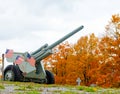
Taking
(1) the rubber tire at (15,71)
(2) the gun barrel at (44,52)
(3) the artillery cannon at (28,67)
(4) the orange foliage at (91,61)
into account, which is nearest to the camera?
(1) the rubber tire at (15,71)

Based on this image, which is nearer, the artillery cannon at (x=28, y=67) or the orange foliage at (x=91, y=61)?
the artillery cannon at (x=28, y=67)

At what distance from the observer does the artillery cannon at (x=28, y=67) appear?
25.7 meters

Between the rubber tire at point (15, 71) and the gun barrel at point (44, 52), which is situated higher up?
the gun barrel at point (44, 52)

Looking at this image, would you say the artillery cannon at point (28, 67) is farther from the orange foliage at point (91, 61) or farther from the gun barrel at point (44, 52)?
the orange foliage at point (91, 61)

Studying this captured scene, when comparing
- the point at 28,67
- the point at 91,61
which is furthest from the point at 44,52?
the point at 91,61

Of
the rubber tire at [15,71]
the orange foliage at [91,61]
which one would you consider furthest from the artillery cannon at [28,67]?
the orange foliage at [91,61]

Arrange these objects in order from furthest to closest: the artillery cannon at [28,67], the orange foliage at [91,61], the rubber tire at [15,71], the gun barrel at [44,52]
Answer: the orange foliage at [91,61], the gun barrel at [44,52], the artillery cannon at [28,67], the rubber tire at [15,71]

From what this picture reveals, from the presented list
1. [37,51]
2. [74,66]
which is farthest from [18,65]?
[74,66]

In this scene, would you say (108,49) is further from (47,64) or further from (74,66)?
(47,64)

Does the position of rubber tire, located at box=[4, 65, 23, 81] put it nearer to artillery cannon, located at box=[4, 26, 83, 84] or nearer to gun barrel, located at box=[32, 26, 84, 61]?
artillery cannon, located at box=[4, 26, 83, 84]

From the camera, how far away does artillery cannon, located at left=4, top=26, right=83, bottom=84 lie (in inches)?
1010

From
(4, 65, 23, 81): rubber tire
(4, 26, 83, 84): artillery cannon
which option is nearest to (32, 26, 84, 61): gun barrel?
(4, 26, 83, 84): artillery cannon

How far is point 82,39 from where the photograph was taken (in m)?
54.4

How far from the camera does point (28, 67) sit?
26438 mm
